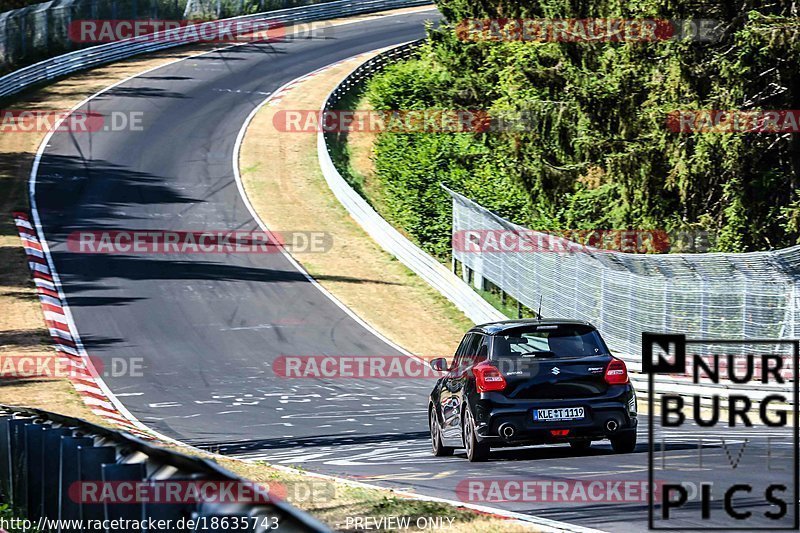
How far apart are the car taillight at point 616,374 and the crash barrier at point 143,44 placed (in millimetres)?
42645

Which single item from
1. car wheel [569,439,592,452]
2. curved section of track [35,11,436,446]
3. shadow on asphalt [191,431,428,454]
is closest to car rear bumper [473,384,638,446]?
car wheel [569,439,592,452]

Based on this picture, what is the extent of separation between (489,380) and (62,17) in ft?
164

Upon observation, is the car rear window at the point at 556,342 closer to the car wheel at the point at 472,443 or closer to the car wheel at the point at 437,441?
the car wheel at the point at 472,443

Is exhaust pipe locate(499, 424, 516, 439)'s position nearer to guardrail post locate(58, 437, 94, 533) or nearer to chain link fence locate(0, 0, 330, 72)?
guardrail post locate(58, 437, 94, 533)

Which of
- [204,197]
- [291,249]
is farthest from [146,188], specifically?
[291,249]

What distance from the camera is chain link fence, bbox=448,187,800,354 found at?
59.3ft

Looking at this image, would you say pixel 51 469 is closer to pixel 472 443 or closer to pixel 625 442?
pixel 472 443

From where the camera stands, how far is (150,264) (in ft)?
112

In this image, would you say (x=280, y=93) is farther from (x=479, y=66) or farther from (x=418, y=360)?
(x=418, y=360)

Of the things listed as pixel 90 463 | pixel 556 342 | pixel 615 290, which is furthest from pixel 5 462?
pixel 615 290

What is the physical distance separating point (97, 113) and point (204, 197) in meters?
11.3

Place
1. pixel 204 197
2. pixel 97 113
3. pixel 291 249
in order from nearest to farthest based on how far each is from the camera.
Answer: pixel 291 249 < pixel 204 197 < pixel 97 113

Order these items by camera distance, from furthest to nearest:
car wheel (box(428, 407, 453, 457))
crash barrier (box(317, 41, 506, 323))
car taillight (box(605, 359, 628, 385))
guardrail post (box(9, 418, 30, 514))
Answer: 1. crash barrier (box(317, 41, 506, 323))
2. car wheel (box(428, 407, 453, 457))
3. car taillight (box(605, 359, 628, 385))
4. guardrail post (box(9, 418, 30, 514))

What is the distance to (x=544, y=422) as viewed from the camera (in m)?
12.6
